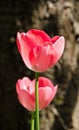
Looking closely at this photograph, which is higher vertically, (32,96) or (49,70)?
(32,96)

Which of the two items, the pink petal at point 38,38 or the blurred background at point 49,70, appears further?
the blurred background at point 49,70

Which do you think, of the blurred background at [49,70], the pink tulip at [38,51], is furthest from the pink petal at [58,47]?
the blurred background at [49,70]

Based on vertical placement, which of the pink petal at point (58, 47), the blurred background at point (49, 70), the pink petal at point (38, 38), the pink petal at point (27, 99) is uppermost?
the pink petal at point (38, 38)

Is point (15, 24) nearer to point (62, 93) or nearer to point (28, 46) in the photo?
point (62, 93)

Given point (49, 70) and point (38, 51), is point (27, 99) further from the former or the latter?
point (49, 70)

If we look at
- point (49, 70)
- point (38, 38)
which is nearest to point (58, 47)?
point (38, 38)

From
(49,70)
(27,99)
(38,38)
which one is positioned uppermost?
(38,38)

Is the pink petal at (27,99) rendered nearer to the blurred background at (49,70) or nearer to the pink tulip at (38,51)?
the pink tulip at (38,51)
